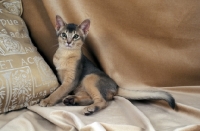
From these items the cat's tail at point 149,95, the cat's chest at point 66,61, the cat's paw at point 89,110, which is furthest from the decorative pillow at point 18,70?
the cat's tail at point 149,95

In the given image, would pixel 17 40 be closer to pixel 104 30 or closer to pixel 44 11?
pixel 44 11

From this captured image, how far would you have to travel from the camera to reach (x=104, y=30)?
1.34 meters

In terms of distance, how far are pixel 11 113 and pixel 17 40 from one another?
14.6 inches

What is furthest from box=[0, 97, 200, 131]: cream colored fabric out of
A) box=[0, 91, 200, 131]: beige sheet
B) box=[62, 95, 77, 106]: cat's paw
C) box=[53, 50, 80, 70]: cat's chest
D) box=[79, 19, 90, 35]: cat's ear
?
box=[79, 19, 90, 35]: cat's ear

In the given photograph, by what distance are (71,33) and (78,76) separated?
0.25 m

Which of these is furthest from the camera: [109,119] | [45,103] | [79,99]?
[79,99]

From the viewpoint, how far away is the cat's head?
1256 millimetres

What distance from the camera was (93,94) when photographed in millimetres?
1177

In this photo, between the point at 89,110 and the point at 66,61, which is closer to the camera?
the point at 89,110

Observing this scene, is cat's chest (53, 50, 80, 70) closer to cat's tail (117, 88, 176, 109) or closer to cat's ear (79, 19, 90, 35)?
cat's ear (79, 19, 90, 35)

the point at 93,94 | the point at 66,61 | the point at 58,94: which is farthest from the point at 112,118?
the point at 66,61

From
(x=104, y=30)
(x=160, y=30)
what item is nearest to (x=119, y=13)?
(x=104, y=30)

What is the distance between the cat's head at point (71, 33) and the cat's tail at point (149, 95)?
1.31ft

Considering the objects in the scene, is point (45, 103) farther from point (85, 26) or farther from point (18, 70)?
point (85, 26)
